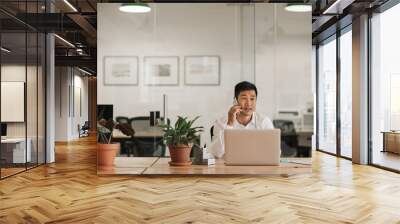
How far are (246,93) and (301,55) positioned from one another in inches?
86.5

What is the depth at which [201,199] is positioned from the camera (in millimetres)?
4465

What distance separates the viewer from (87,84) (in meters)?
20.0

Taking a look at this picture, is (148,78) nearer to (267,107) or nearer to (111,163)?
(111,163)

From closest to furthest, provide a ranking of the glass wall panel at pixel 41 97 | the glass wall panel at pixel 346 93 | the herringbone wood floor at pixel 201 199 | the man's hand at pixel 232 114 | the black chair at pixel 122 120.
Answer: the herringbone wood floor at pixel 201 199 → the man's hand at pixel 232 114 → the black chair at pixel 122 120 → the glass wall panel at pixel 41 97 → the glass wall panel at pixel 346 93

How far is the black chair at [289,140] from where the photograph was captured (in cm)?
646

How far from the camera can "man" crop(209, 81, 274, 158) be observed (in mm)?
3803

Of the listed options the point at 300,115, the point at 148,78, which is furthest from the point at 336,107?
the point at 148,78

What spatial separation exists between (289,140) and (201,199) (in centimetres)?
246

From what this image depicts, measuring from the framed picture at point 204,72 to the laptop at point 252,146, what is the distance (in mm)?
3304

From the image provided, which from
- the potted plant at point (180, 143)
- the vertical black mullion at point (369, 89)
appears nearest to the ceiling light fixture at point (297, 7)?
the vertical black mullion at point (369, 89)

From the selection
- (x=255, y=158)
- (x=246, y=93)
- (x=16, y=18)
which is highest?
(x=16, y=18)

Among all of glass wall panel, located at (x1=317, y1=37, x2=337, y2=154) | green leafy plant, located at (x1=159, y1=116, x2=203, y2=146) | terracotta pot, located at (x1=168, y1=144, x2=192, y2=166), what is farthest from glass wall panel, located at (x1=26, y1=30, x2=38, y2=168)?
glass wall panel, located at (x1=317, y1=37, x2=337, y2=154)

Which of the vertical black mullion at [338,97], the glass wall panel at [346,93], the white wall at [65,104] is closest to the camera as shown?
the glass wall panel at [346,93]

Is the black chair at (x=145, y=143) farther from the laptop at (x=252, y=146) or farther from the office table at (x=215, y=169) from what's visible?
the laptop at (x=252, y=146)
